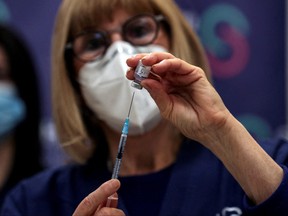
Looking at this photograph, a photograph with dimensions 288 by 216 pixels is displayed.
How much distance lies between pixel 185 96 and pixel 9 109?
0.91 m

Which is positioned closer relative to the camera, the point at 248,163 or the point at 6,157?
the point at 248,163

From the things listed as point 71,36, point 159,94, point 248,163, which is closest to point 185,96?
point 159,94

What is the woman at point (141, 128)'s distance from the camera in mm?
948

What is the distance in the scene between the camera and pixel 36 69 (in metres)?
1.89

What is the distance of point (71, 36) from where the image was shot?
A: 4.15 ft

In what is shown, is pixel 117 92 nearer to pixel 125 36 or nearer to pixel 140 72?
pixel 125 36

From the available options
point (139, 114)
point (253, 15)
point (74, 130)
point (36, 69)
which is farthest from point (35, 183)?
point (253, 15)

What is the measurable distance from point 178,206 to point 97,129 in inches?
14.4

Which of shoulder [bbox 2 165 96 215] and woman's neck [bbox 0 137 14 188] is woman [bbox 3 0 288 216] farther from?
woman's neck [bbox 0 137 14 188]

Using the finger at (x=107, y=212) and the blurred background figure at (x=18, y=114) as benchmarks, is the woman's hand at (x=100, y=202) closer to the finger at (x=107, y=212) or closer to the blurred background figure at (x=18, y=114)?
the finger at (x=107, y=212)

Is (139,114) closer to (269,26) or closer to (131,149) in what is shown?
(131,149)

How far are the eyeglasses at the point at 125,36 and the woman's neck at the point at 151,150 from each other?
0.21 m

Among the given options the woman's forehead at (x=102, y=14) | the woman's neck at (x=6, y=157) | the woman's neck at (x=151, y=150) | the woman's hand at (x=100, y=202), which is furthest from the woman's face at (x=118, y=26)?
the woman's neck at (x=6, y=157)

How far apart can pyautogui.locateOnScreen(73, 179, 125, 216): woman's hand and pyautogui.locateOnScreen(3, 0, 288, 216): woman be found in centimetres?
11
